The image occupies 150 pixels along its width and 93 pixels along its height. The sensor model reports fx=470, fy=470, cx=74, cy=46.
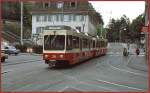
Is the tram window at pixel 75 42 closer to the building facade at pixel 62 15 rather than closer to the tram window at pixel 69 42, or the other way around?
the tram window at pixel 69 42

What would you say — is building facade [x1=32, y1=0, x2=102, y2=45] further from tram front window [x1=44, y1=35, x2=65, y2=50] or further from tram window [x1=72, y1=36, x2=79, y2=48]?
tram front window [x1=44, y1=35, x2=65, y2=50]

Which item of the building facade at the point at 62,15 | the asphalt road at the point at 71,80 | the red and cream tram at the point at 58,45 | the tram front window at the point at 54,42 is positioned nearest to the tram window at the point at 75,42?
the red and cream tram at the point at 58,45

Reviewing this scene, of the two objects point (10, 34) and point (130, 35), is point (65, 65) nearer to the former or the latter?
point (10, 34)

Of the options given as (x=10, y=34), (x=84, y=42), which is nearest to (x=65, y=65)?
(x=84, y=42)

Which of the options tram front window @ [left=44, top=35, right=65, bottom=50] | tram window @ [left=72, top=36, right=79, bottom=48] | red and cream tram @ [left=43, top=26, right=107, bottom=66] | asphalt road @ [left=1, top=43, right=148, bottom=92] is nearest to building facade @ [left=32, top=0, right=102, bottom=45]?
tram window @ [left=72, top=36, right=79, bottom=48]

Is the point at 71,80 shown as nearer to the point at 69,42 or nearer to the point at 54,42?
the point at 54,42

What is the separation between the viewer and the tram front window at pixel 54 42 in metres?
31.7

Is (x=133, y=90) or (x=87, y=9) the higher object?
(x=87, y=9)

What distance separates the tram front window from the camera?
31.7 m

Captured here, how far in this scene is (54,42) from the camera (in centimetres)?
3178

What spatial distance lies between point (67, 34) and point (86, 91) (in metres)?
15.2

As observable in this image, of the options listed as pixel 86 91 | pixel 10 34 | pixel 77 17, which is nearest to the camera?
pixel 86 91

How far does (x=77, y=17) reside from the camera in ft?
371

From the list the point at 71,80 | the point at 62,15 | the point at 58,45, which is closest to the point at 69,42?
the point at 58,45
